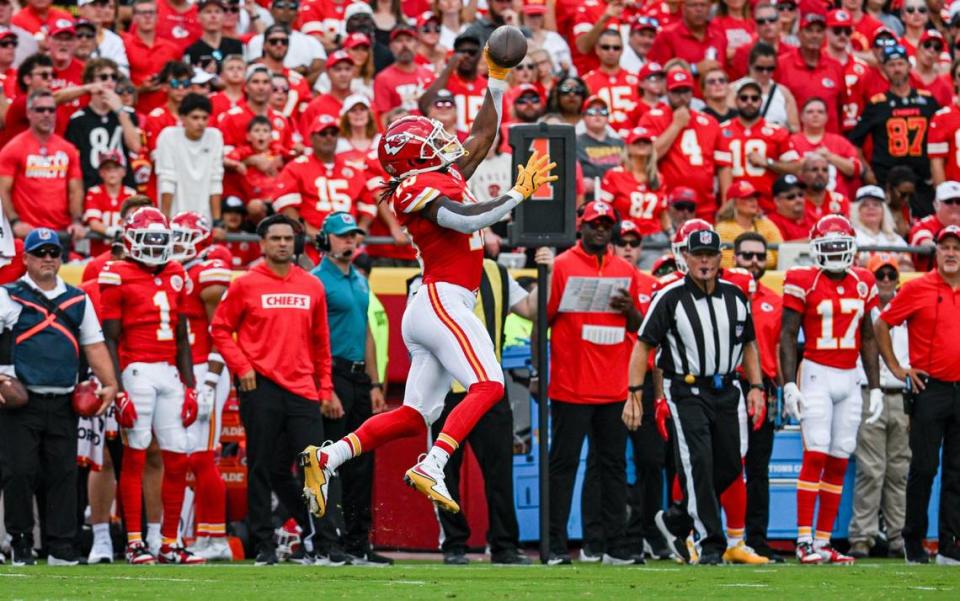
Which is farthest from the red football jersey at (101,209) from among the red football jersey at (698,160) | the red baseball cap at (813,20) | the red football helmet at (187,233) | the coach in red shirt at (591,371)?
the red baseball cap at (813,20)

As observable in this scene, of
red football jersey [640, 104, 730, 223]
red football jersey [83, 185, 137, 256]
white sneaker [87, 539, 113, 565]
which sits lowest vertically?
white sneaker [87, 539, 113, 565]

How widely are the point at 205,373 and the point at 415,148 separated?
3717 millimetres

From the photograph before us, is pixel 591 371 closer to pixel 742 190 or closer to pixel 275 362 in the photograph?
pixel 275 362

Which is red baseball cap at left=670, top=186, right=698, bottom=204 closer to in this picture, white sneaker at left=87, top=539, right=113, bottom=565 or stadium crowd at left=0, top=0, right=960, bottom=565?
stadium crowd at left=0, top=0, right=960, bottom=565

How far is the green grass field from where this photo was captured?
8234mm

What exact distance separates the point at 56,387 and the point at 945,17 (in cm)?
1229

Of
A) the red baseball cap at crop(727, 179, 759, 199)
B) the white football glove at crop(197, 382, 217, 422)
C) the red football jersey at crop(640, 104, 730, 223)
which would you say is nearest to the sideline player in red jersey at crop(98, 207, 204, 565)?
the white football glove at crop(197, 382, 217, 422)

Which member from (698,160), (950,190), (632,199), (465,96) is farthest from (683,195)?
(465,96)

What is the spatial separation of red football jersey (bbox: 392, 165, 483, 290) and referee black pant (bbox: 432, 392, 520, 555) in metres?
2.36

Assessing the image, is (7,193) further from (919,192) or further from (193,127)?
(919,192)

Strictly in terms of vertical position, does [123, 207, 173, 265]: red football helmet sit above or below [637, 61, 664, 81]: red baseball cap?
below

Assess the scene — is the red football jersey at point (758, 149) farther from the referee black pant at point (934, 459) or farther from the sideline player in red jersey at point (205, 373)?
the sideline player in red jersey at point (205, 373)

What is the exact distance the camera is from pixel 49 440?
432 inches

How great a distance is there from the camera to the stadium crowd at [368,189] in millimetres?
11383
